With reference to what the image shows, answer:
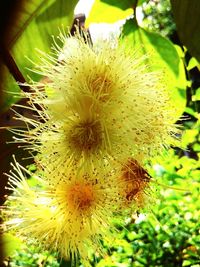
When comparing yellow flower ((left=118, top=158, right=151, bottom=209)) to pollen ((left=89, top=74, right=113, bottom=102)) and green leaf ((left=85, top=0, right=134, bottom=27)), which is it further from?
green leaf ((left=85, top=0, right=134, bottom=27))

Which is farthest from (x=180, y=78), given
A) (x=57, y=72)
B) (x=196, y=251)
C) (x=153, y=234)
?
(x=153, y=234)

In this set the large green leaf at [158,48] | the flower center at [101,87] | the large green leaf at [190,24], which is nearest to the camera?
the large green leaf at [190,24]

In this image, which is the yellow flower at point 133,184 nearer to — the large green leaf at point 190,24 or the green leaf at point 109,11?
the large green leaf at point 190,24

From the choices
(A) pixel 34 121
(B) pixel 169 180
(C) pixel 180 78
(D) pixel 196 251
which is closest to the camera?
(A) pixel 34 121

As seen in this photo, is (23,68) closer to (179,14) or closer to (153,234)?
(179,14)

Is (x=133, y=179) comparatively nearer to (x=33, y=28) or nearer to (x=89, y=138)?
(x=89, y=138)

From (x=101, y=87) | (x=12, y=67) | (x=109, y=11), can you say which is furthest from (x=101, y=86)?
(x=109, y=11)

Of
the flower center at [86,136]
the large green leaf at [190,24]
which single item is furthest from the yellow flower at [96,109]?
the large green leaf at [190,24]
